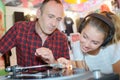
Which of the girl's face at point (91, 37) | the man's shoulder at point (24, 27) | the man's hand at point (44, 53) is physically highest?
the man's shoulder at point (24, 27)

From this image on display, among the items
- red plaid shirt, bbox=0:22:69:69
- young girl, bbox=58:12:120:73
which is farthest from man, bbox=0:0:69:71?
young girl, bbox=58:12:120:73

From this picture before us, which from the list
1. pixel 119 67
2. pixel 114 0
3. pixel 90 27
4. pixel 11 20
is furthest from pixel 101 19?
pixel 114 0

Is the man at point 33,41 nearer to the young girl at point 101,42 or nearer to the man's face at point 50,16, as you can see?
the man's face at point 50,16

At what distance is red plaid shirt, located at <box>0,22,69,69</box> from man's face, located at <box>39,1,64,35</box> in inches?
3.3

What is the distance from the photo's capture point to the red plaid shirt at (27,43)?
3.31ft

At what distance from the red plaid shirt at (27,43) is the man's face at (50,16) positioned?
0.08m

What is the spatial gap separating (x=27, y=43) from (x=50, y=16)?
7.2 inches

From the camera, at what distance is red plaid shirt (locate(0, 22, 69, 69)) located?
101cm

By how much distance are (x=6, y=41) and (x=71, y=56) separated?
328 mm

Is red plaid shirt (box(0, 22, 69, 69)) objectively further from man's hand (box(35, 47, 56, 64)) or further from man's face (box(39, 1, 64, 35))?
man's hand (box(35, 47, 56, 64))

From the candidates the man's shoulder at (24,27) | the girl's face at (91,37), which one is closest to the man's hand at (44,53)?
the girl's face at (91,37)

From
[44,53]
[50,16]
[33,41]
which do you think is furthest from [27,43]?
[44,53]

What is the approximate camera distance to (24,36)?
1.02 m

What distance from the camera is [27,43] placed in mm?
1018
